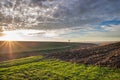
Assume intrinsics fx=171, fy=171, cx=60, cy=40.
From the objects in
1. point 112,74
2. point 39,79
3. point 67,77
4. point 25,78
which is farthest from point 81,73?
point 25,78

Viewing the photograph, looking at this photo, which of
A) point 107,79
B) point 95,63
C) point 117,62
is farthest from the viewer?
point 95,63

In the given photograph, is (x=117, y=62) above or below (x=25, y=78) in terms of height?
above

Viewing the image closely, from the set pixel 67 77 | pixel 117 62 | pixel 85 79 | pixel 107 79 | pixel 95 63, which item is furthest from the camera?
pixel 95 63

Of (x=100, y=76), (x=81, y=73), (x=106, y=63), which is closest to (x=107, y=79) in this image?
(x=100, y=76)

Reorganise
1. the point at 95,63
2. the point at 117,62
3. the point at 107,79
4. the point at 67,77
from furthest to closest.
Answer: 1. the point at 95,63
2. the point at 117,62
3. the point at 67,77
4. the point at 107,79

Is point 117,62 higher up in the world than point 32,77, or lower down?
higher up

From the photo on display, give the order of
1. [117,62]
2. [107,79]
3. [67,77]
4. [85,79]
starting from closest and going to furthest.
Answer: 1. [107,79]
2. [85,79]
3. [67,77]
4. [117,62]

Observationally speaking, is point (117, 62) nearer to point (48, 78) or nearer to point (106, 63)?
point (106, 63)

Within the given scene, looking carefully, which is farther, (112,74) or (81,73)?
(81,73)

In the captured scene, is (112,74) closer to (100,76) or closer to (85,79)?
(100,76)
